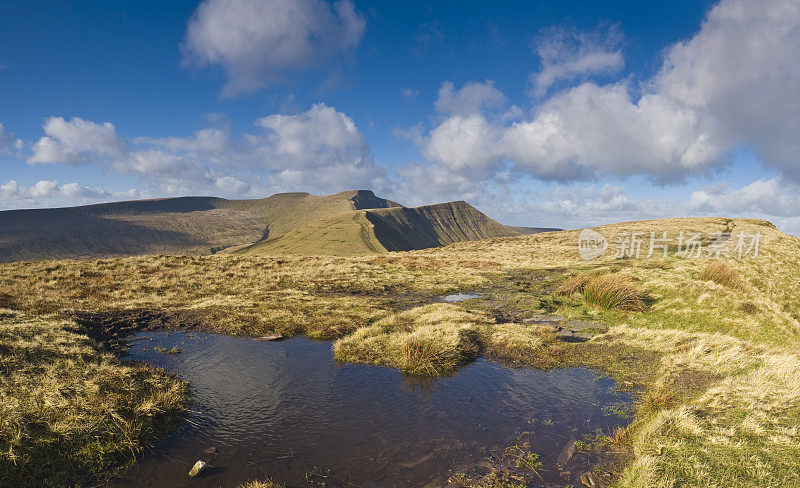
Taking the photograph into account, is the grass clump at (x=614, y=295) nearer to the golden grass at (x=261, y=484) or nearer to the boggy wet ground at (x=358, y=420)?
the boggy wet ground at (x=358, y=420)

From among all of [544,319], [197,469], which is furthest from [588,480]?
[544,319]

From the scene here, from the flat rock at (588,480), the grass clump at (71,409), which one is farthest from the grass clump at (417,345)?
the grass clump at (71,409)

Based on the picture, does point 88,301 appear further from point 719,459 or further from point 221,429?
point 719,459

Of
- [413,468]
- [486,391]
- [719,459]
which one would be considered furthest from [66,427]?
[719,459]

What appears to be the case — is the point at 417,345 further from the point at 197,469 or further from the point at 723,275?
the point at 723,275

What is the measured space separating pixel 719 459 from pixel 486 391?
5.61m

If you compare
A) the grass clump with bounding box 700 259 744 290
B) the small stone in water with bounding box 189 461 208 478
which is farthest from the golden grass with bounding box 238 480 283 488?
the grass clump with bounding box 700 259 744 290

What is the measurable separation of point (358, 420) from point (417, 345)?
4561 millimetres

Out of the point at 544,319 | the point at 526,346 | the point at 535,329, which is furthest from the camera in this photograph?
the point at 544,319

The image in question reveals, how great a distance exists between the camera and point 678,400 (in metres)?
10.3

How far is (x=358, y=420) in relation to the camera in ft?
31.9

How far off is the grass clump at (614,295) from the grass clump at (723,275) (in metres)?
4.15

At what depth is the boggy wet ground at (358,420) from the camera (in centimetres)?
774

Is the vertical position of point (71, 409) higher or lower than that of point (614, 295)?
lower
